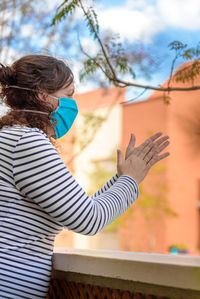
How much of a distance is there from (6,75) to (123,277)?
626 mm

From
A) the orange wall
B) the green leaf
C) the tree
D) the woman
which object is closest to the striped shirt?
the woman

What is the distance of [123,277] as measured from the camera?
107cm

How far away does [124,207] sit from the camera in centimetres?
122

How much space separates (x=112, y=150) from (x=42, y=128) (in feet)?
31.0

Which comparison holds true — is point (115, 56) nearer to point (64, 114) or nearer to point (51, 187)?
point (64, 114)

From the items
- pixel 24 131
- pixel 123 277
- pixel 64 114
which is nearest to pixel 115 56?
pixel 64 114

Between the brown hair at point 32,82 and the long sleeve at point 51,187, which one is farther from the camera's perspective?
the brown hair at point 32,82

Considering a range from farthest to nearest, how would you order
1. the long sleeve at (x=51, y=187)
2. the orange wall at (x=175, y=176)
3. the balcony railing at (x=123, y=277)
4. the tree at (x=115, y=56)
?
the orange wall at (x=175, y=176) → the tree at (x=115, y=56) → the long sleeve at (x=51, y=187) → the balcony railing at (x=123, y=277)

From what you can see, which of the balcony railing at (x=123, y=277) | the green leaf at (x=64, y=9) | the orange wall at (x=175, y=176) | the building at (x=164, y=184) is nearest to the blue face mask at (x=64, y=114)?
the balcony railing at (x=123, y=277)

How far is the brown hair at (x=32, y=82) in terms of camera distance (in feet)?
4.25

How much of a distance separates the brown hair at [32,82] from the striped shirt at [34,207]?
3.4 inches

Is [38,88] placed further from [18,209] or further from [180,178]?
[180,178]

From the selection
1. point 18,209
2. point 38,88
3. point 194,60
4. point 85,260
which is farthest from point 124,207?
point 194,60

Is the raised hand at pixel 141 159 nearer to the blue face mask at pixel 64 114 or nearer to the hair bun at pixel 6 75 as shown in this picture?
the blue face mask at pixel 64 114
